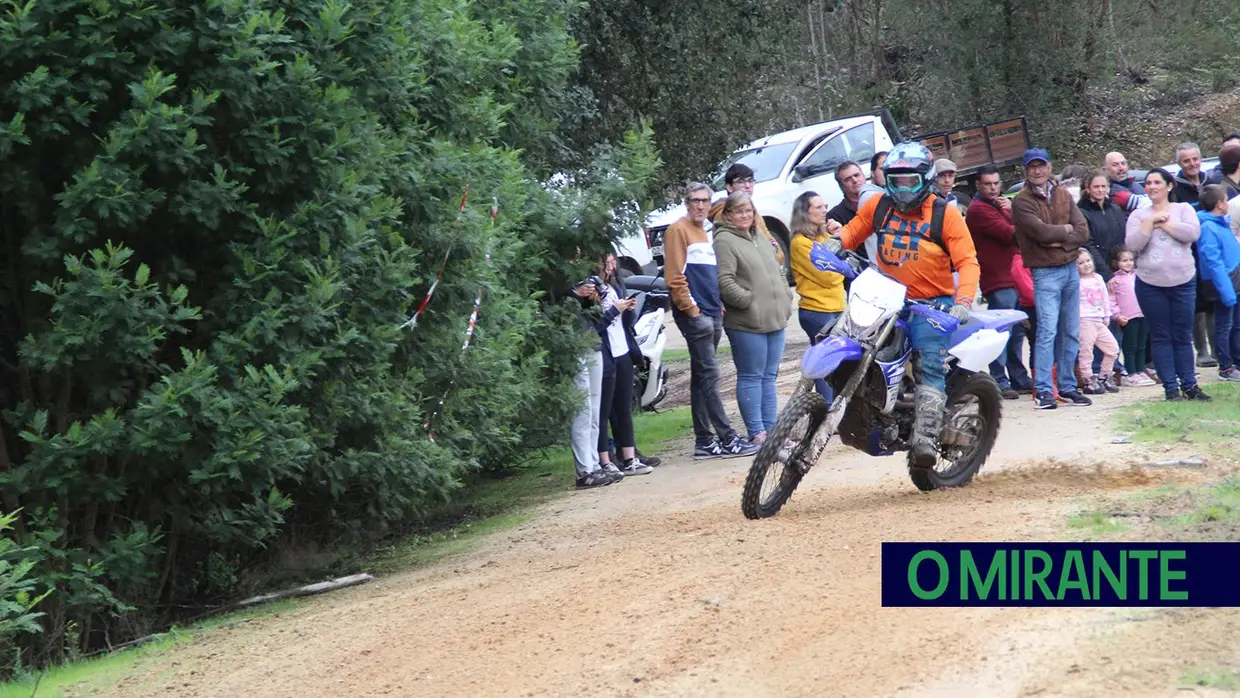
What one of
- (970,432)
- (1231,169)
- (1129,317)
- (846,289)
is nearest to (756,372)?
(846,289)

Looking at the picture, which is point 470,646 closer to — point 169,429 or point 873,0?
point 169,429

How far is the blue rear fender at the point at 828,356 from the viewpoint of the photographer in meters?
8.57

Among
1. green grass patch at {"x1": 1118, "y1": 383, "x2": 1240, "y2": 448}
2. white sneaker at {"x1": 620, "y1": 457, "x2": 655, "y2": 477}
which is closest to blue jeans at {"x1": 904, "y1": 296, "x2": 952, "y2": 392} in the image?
green grass patch at {"x1": 1118, "y1": 383, "x2": 1240, "y2": 448}

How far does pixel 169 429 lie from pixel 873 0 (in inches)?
1348

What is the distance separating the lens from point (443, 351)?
9898 millimetres

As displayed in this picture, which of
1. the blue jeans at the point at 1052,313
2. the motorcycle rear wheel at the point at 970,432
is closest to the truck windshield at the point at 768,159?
the blue jeans at the point at 1052,313

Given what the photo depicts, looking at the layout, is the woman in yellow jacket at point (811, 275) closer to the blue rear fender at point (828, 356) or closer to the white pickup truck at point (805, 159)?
the blue rear fender at point (828, 356)

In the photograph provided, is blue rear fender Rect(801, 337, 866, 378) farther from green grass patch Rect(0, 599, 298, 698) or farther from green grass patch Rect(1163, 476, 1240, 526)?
green grass patch Rect(0, 599, 298, 698)

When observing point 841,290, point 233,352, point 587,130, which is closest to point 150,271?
point 233,352

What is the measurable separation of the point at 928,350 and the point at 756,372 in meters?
3.22

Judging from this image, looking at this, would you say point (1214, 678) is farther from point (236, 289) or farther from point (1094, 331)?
point (1094, 331)

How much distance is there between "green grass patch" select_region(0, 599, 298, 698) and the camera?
7.19m

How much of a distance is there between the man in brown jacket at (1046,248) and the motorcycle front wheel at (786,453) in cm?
474

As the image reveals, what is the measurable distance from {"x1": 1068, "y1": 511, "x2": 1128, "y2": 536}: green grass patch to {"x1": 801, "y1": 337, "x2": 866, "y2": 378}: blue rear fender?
1677 mm
